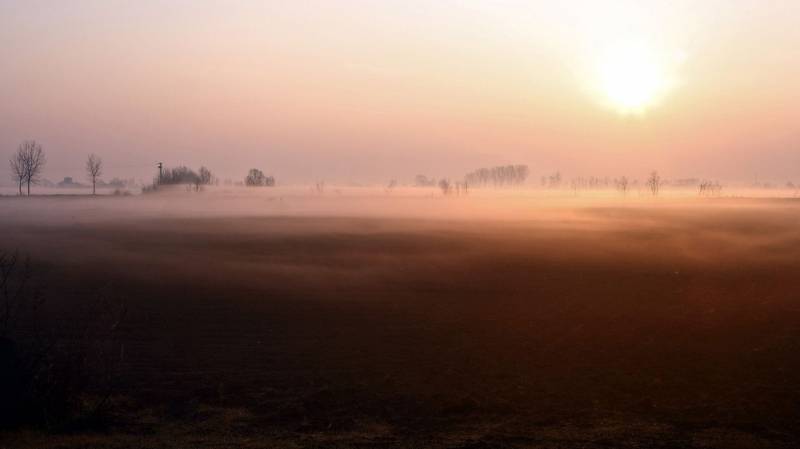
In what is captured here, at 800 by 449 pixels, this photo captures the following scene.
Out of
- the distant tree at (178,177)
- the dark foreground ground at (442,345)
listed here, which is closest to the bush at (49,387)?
the dark foreground ground at (442,345)

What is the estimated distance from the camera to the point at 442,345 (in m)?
17.3

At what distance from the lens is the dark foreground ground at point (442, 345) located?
1168cm

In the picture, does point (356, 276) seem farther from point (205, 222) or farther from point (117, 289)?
point (205, 222)

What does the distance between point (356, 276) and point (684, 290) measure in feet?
41.0

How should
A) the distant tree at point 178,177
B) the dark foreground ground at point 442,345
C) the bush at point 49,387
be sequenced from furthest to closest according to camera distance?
the distant tree at point 178,177
the dark foreground ground at point 442,345
the bush at point 49,387

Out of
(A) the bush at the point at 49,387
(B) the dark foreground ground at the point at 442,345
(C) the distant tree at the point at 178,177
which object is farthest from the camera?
(C) the distant tree at the point at 178,177

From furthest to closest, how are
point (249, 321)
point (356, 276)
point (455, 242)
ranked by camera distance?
1. point (455, 242)
2. point (356, 276)
3. point (249, 321)

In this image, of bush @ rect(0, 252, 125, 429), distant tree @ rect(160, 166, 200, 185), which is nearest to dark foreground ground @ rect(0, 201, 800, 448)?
bush @ rect(0, 252, 125, 429)

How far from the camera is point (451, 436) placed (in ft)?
37.0

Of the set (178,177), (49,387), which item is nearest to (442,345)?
(49,387)

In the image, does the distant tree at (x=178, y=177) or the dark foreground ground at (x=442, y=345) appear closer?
the dark foreground ground at (x=442, y=345)

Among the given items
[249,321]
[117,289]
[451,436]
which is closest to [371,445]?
[451,436]

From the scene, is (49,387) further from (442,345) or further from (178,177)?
(178,177)

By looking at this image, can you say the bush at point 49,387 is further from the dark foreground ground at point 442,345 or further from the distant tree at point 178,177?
the distant tree at point 178,177
